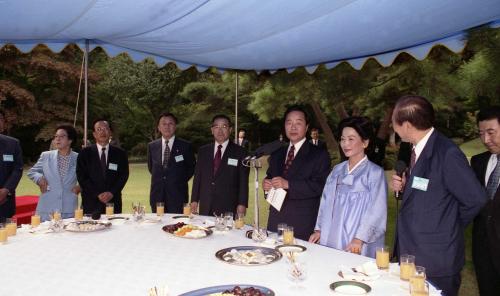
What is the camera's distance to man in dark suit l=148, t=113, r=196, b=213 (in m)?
4.51

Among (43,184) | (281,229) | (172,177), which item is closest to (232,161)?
(172,177)

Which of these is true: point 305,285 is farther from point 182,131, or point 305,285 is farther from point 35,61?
point 182,131

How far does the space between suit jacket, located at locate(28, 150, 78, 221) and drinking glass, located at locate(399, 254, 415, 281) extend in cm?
332

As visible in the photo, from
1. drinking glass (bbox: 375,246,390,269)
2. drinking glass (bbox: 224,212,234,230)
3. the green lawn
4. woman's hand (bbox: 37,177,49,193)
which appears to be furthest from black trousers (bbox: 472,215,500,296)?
woman's hand (bbox: 37,177,49,193)

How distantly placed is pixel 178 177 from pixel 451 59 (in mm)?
5415

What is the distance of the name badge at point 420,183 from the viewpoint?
2356mm

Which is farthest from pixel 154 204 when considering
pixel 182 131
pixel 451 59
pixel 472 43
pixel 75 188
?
pixel 182 131

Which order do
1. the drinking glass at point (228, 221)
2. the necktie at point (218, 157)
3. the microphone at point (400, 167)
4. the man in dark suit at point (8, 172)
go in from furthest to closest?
the necktie at point (218, 157) → the man in dark suit at point (8, 172) → the drinking glass at point (228, 221) → the microphone at point (400, 167)

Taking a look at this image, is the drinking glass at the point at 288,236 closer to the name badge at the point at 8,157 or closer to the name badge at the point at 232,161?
the name badge at the point at 232,161

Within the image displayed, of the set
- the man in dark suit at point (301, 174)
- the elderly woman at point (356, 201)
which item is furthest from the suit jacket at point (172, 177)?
the elderly woman at point (356, 201)

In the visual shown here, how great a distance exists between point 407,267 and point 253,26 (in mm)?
2163

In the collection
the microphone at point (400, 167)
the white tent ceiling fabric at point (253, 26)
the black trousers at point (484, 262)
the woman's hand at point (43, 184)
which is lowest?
the black trousers at point (484, 262)

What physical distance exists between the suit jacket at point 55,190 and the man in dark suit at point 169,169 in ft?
2.56

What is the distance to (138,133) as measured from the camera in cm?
2430
